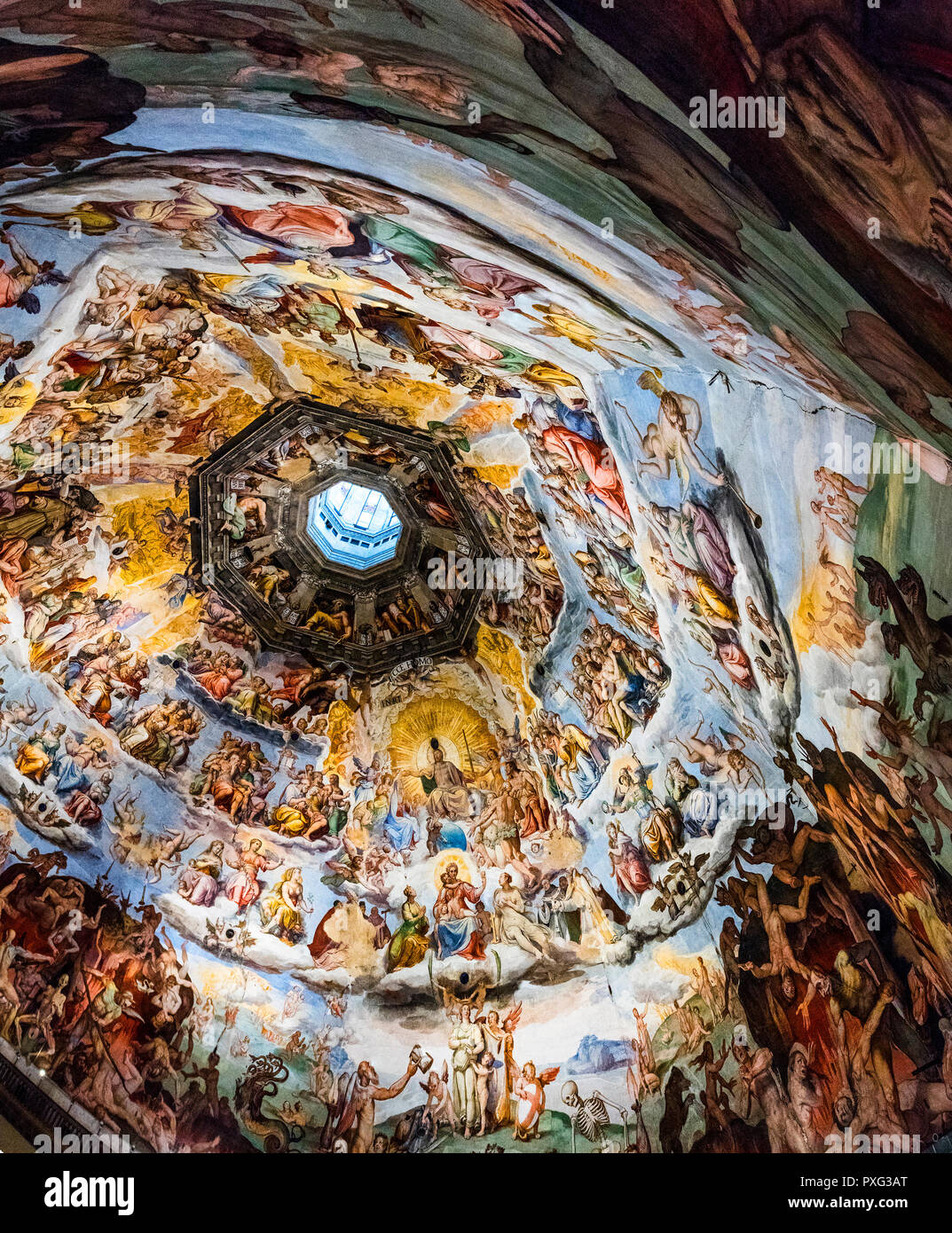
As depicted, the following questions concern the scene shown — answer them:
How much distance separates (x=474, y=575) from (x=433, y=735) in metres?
2.33

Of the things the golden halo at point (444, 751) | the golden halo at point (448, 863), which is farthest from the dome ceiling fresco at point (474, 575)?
the golden halo at point (444, 751)

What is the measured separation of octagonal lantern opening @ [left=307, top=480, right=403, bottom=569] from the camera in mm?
15273

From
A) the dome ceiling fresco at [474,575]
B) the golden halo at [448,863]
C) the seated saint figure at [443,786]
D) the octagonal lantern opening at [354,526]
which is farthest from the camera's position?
the seated saint figure at [443,786]

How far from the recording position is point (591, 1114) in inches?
560

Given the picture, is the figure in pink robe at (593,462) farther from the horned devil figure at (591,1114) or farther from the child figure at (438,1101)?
the child figure at (438,1101)

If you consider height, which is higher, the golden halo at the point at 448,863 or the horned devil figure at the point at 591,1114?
the golden halo at the point at 448,863

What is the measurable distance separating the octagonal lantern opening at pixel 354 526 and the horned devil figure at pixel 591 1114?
6692 millimetres

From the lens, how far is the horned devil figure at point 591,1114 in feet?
46.1

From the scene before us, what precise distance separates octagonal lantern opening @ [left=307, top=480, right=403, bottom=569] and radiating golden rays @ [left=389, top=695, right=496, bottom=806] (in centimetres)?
204

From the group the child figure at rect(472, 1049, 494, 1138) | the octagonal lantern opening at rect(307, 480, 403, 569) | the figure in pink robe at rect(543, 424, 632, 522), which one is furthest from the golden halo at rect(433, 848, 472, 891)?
the figure in pink robe at rect(543, 424, 632, 522)

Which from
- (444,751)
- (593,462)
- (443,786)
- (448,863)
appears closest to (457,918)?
(448,863)

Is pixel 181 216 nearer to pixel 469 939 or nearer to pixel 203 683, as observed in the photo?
pixel 203 683

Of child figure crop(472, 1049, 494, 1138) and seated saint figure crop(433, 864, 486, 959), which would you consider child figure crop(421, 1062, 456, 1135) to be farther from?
seated saint figure crop(433, 864, 486, 959)

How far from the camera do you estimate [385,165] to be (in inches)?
314
